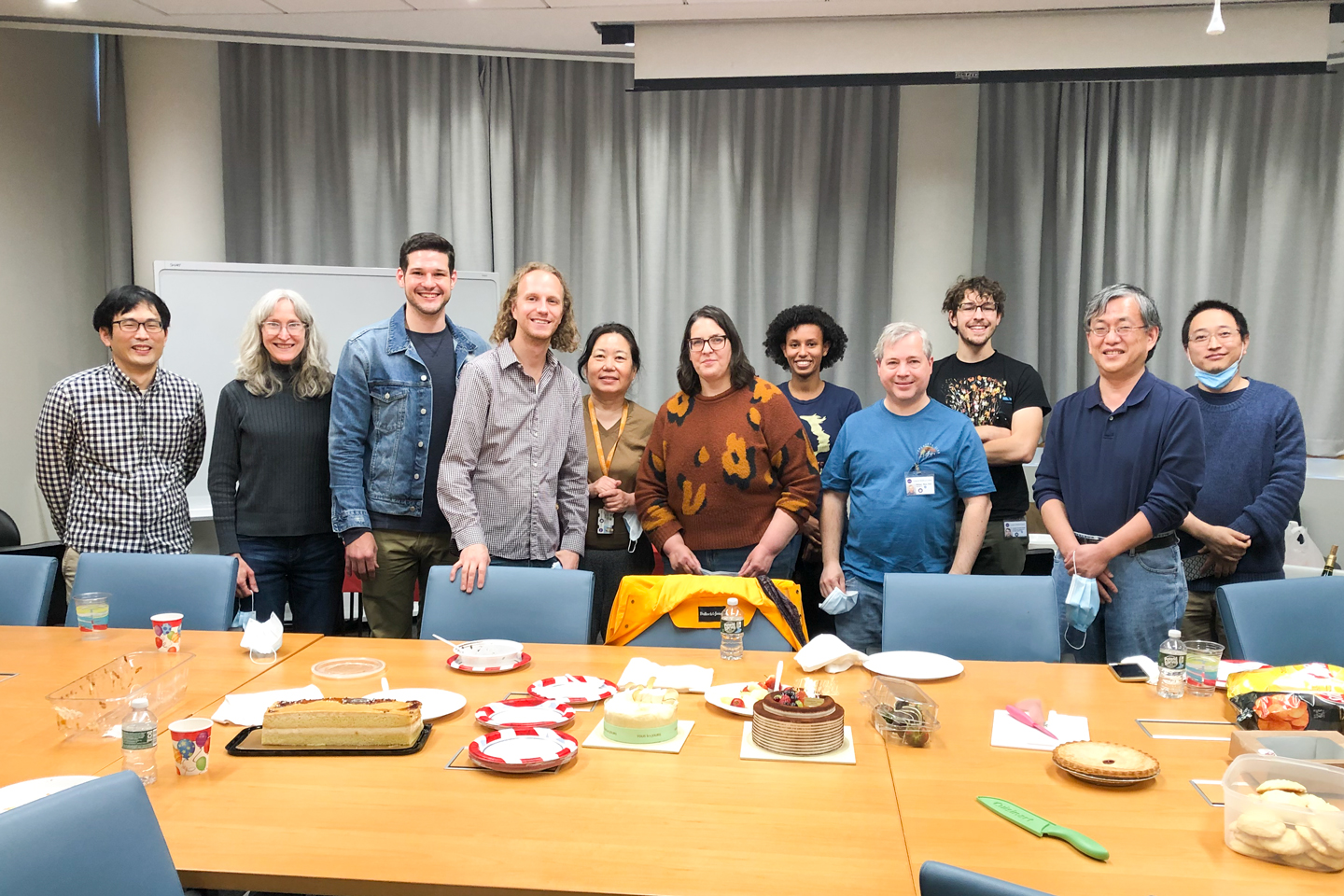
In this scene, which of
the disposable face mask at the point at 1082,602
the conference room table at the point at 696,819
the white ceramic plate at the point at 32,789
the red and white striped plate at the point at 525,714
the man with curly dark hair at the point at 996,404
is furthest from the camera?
the man with curly dark hair at the point at 996,404

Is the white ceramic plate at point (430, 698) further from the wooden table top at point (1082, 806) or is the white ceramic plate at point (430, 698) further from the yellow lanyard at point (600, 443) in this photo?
the yellow lanyard at point (600, 443)

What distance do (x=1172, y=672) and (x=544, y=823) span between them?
1383 millimetres

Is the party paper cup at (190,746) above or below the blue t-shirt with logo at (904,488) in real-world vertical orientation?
below

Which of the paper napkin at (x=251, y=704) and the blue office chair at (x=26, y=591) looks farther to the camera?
the blue office chair at (x=26, y=591)

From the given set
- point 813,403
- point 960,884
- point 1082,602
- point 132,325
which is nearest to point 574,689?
point 960,884

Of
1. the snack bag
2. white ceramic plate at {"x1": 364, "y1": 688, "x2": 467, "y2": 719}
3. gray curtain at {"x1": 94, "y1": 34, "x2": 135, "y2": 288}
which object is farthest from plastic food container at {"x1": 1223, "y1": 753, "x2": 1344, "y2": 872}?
gray curtain at {"x1": 94, "y1": 34, "x2": 135, "y2": 288}

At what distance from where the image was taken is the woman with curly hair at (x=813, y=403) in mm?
3449

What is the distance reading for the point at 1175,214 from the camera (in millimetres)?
5273

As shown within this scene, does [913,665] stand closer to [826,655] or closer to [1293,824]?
[826,655]

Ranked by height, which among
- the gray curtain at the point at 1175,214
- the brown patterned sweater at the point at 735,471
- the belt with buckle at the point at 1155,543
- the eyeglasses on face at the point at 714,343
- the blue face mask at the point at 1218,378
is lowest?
the belt with buckle at the point at 1155,543

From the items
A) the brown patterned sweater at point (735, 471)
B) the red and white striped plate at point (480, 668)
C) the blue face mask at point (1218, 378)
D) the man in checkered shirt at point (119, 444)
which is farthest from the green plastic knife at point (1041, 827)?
the man in checkered shirt at point (119, 444)

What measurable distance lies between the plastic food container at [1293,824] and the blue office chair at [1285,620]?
1.03 m

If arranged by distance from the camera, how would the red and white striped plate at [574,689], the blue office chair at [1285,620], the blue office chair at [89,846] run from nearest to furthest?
1. the blue office chair at [89,846]
2. the red and white striped plate at [574,689]
3. the blue office chair at [1285,620]

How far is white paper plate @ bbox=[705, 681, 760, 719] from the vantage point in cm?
189
